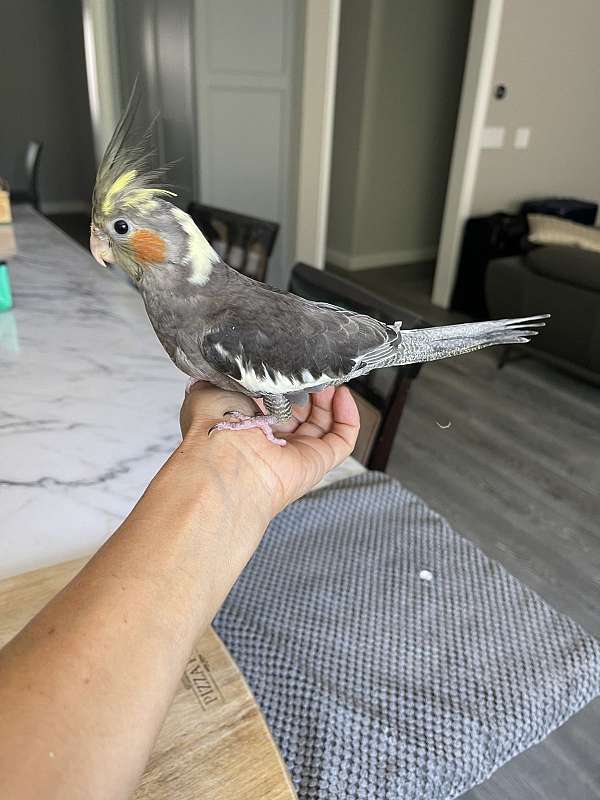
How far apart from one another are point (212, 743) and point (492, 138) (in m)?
4.62

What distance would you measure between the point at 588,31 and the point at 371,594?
202 inches

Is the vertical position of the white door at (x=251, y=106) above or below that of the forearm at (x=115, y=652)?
above

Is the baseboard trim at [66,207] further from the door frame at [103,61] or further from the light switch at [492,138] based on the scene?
the light switch at [492,138]

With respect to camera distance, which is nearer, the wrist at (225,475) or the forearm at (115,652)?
the forearm at (115,652)

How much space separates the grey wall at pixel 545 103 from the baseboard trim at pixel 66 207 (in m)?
4.94

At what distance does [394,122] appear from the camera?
507cm

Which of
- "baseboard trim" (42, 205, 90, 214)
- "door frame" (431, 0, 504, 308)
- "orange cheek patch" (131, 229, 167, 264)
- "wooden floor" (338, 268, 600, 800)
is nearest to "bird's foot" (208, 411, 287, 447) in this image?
"orange cheek patch" (131, 229, 167, 264)

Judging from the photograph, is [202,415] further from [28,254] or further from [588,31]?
[588,31]

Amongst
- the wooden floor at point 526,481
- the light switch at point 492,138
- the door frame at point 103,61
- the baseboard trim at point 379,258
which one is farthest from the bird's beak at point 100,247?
the baseboard trim at point 379,258

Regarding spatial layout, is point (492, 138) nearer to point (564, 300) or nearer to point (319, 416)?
point (564, 300)

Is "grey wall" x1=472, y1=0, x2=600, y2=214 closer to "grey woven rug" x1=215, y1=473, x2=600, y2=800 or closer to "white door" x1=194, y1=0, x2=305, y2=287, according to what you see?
"white door" x1=194, y1=0, x2=305, y2=287

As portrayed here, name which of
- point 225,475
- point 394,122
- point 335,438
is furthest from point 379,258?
point 225,475

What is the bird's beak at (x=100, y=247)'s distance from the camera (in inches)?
28.5

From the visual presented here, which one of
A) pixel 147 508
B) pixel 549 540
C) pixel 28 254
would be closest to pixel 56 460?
pixel 147 508
